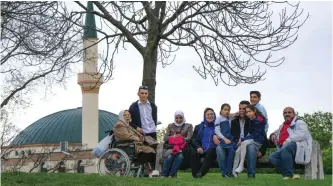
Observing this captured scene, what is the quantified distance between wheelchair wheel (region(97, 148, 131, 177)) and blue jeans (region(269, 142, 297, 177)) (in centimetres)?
212

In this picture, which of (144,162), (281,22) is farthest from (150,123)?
(281,22)

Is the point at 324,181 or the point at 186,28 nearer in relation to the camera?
the point at 324,181

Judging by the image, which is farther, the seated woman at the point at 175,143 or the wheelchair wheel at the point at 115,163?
the seated woman at the point at 175,143

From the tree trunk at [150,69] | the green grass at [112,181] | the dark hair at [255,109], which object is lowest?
the green grass at [112,181]

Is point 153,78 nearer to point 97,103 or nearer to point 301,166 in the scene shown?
point 301,166

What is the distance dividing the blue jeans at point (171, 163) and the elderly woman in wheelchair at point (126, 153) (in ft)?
0.81

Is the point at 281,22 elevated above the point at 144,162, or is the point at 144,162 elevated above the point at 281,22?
the point at 281,22

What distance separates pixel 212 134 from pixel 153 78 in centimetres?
388

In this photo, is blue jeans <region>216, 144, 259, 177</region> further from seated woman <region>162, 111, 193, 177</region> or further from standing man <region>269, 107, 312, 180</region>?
seated woman <region>162, 111, 193, 177</region>

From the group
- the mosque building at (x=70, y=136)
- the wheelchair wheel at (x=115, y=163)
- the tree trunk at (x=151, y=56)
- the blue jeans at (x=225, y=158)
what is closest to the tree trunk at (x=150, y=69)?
the tree trunk at (x=151, y=56)

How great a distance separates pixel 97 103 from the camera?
53.2 meters

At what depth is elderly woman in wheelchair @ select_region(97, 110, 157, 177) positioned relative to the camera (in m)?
10.5

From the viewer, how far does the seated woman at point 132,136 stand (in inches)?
421

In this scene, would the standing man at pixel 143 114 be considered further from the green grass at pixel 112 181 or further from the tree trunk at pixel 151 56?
the tree trunk at pixel 151 56
